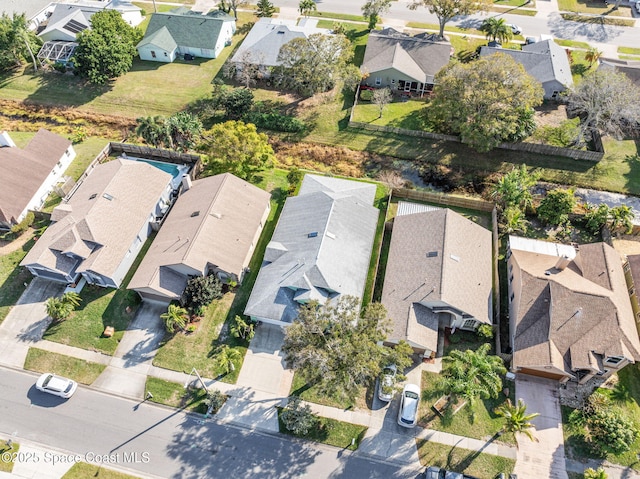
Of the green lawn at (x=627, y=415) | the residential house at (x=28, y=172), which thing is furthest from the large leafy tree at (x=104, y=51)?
the green lawn at (x=627, y=415)

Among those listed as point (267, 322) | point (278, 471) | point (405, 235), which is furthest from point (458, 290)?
point (278, 471)

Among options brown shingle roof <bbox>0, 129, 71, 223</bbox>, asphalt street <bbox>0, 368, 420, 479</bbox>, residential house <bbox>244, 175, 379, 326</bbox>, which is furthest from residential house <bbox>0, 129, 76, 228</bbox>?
residential house <bbox>244, 175, 379, 326</bbox>

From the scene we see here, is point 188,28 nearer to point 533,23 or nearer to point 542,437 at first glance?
point 533,23

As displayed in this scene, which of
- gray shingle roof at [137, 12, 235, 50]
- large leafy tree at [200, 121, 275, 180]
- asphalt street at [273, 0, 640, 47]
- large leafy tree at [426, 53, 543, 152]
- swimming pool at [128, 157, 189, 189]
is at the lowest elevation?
swimming pool at [128, 157, 189, 189]

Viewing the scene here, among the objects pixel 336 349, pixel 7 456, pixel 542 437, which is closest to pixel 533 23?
pixel 542 437

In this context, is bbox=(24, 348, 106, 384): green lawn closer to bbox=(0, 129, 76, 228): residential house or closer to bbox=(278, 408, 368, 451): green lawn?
bbox=(0, 129, 76, 228): residential house

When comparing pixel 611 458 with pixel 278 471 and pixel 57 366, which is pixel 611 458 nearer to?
pixel 278 471

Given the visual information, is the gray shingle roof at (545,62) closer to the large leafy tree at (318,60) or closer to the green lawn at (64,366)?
the large leafy tree at (318,60)
